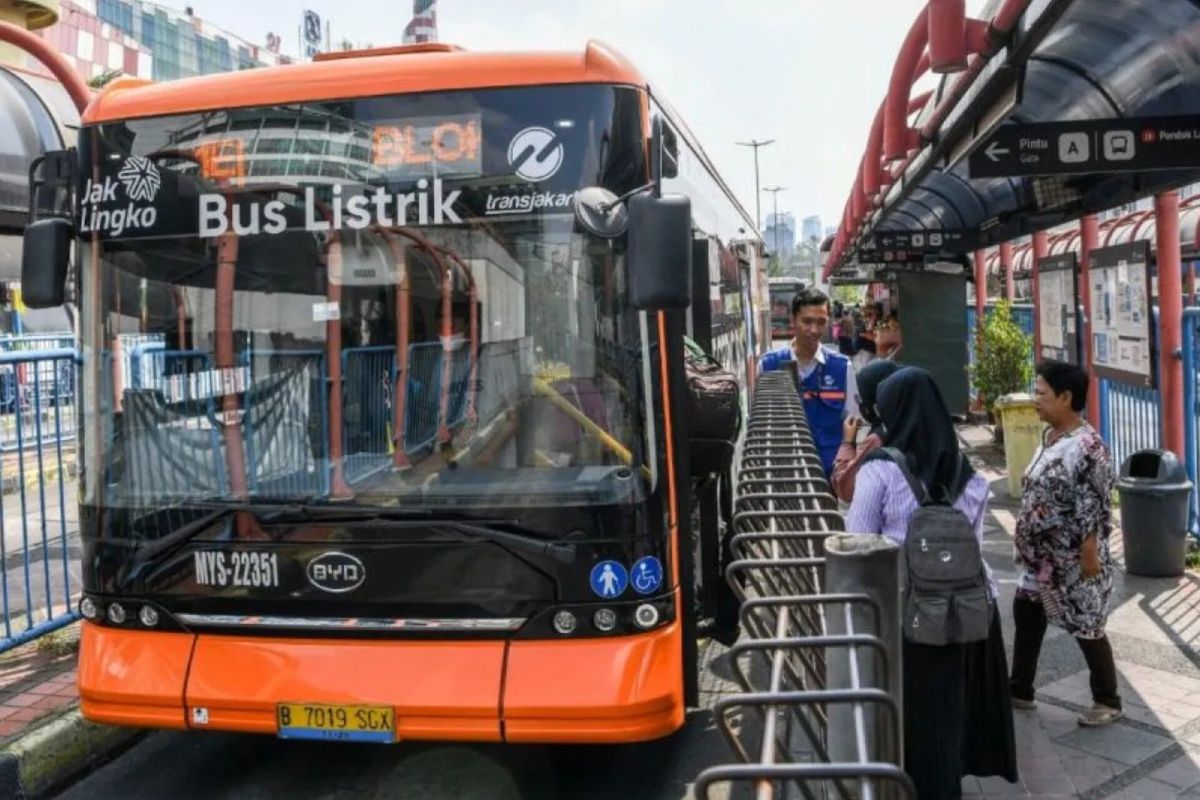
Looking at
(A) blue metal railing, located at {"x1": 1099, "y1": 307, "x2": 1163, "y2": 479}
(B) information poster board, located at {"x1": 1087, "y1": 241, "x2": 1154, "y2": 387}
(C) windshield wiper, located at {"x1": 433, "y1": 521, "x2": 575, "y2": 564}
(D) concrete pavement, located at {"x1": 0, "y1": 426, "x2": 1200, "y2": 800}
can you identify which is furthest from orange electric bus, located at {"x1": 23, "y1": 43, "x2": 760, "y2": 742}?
(A) blue metal railing, located at {"x1": 1099, "y1": 307, "x2": 1163, "y2": 479}

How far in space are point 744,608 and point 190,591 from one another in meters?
2.82

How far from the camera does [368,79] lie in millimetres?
4516

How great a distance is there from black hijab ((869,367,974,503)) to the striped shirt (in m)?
0.05

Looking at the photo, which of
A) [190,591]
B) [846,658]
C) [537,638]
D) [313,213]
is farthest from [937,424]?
[190,591]

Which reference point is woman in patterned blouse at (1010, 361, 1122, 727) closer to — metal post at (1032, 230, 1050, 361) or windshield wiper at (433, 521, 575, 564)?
windshield wiper at (433, 521, 575, 564)

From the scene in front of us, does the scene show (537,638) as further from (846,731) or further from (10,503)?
(10,503)

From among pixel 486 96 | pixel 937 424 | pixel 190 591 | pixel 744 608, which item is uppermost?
pixel 486 96

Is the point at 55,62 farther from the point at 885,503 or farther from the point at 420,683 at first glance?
the point at 885,503

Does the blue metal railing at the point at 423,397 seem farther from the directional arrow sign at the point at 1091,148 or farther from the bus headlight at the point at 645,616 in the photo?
the directional arrow sign at the point at 1091,148

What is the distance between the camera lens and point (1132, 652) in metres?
6.06

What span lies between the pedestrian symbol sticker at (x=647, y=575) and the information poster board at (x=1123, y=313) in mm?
5286

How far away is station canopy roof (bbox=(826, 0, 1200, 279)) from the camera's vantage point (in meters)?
5.41

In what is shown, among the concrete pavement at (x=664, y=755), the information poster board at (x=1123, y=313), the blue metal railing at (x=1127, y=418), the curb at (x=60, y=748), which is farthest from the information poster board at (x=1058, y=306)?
the curb at (x=60, y=748)

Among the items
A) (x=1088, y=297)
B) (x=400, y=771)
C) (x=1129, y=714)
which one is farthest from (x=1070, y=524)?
(x=1088, y=297)
